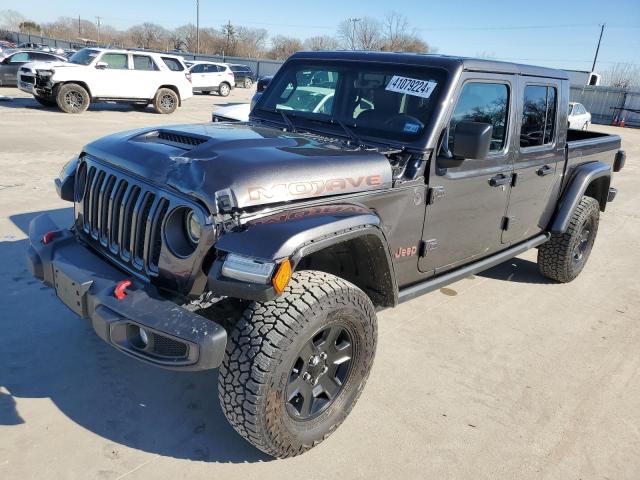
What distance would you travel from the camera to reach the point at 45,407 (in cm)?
280

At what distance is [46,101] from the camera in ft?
50.2

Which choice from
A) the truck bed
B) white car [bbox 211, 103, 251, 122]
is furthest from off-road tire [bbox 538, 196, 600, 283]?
white car [bbox 211, 103, 251, 122]

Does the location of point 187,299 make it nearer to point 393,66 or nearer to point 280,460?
point 280,460

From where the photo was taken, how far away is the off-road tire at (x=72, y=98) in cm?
1450

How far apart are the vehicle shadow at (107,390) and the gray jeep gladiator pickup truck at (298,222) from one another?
1.48 ft

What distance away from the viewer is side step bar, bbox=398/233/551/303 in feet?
10.7

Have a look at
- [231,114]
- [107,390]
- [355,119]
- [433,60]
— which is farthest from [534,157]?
[231,114]

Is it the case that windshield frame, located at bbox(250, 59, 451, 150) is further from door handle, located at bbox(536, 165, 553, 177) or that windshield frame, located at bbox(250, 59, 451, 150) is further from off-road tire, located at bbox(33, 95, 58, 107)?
off-road tire, located at bbox(33, 95, 58, 107)

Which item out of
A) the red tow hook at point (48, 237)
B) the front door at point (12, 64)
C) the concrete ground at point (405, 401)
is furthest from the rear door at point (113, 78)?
the red tow hook at point (48, 237)

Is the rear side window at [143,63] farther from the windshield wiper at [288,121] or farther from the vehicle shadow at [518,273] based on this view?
the vehicle shadow at [518,273]

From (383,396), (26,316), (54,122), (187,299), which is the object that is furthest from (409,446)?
(54,122)

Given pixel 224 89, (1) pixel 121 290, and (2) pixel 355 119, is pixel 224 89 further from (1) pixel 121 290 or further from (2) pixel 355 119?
(1) pixel 121 290

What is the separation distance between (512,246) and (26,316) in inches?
148

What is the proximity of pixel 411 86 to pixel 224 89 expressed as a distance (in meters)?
23.2
